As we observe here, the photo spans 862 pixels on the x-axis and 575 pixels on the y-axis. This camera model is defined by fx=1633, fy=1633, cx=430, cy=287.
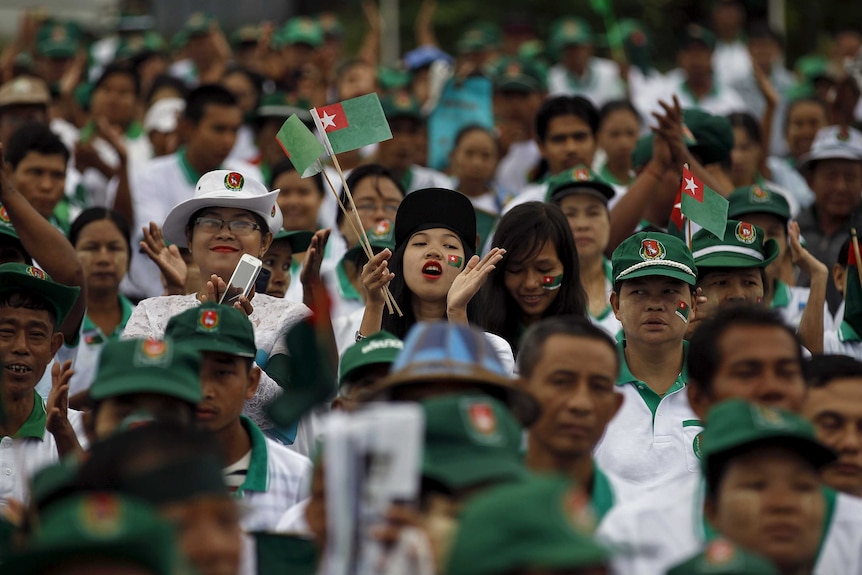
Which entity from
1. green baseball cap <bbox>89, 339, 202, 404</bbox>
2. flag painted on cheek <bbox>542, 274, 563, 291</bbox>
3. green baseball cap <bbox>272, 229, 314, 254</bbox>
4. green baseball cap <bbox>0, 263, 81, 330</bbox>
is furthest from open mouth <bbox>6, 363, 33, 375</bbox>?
flag painted on cheek <bbox>542, 274, 563, 291</bbox>

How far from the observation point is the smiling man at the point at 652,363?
6523 mm

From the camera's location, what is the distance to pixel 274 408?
4668 mm

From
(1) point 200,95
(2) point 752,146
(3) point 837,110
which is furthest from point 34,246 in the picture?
(3) point 837,110

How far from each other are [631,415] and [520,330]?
79 cm

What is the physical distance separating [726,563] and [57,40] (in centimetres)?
1241

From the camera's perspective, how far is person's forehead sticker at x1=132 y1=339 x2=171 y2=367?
17.5ft

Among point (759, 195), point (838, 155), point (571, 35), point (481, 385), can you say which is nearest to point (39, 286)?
point (481, 385)

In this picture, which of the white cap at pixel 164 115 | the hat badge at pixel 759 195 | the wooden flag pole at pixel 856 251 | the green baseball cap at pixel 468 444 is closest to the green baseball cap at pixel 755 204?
the hat badge at pixel 759 195

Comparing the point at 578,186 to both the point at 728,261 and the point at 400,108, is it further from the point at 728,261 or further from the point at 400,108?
the point at 400,108

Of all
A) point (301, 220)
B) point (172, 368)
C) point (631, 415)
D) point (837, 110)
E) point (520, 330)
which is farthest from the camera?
point (837, 110)

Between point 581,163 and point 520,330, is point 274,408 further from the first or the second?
point 581,163

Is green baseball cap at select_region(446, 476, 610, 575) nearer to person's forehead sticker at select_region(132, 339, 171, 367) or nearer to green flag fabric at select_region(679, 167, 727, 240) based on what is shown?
person's forehead sticker at select_region(132, 339, 171, 367)

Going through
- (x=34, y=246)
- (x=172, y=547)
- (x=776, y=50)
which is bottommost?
(x=172, y=547)

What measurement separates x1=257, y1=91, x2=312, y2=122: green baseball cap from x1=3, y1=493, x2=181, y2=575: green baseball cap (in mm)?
7746
